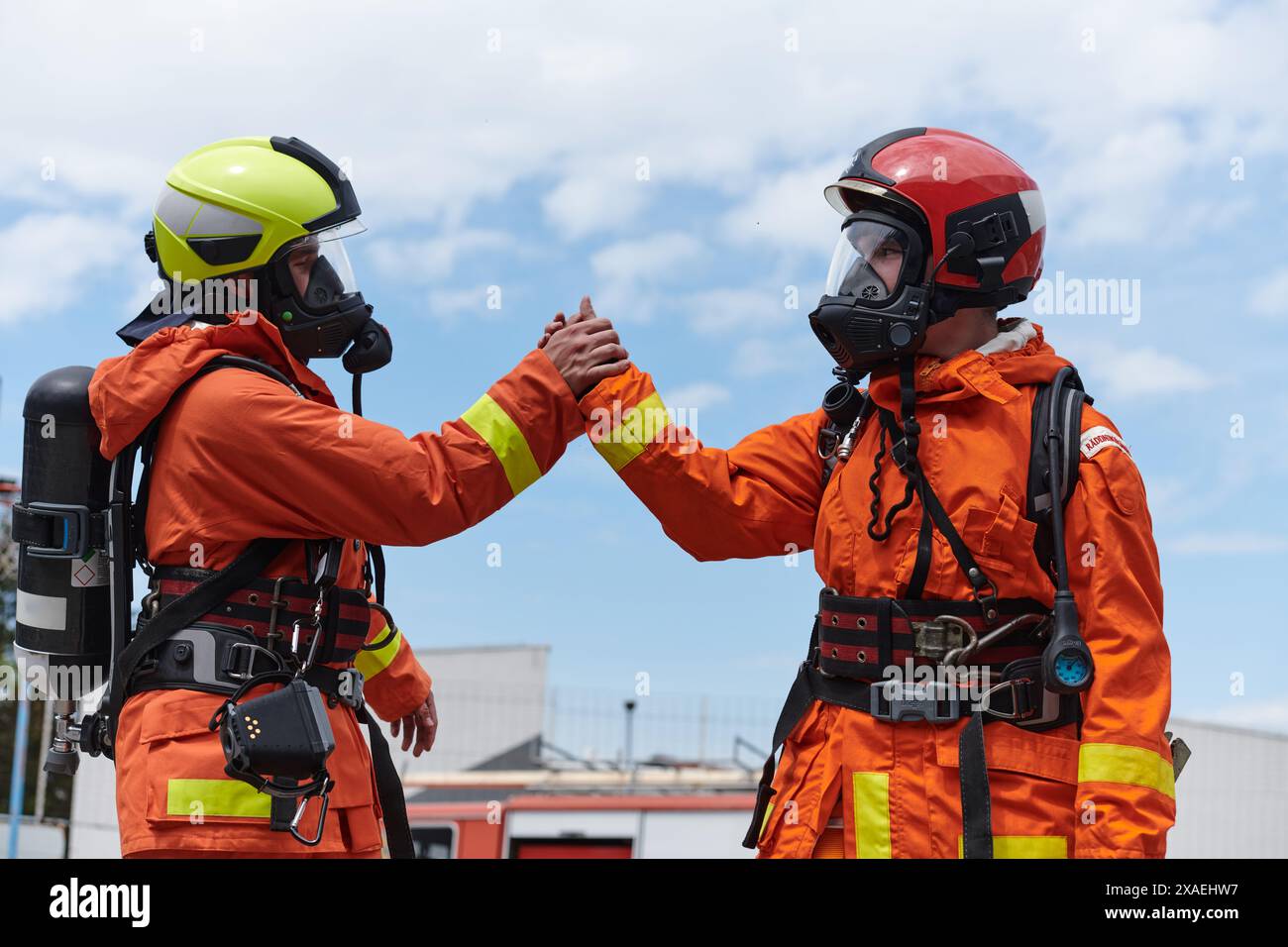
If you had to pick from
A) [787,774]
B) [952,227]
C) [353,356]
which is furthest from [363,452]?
[952,227]

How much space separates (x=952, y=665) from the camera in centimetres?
422

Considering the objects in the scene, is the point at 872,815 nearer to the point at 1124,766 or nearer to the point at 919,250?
the point at 1124,766

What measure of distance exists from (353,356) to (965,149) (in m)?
2.07

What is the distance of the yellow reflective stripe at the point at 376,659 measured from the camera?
5.43 meters

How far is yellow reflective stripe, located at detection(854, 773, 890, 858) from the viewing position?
4.18 meters

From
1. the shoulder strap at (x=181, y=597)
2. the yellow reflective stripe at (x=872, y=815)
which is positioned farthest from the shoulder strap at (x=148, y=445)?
the yellow reflective stripe at (x=872, y=815)

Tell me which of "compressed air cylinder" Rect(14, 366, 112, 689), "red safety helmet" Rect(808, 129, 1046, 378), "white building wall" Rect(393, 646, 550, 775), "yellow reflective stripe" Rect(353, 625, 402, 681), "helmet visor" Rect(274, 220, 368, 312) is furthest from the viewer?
"white building wall" Rect(393, 646, 550, 775)

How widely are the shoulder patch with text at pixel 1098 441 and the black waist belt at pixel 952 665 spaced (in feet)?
1.49

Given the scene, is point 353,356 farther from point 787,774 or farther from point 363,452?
point 787,774

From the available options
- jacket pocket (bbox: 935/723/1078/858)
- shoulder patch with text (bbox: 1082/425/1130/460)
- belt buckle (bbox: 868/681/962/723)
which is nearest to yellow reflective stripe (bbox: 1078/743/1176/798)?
jacket pocket (bbox: 935/723/1078/858)

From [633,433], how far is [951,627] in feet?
3.83

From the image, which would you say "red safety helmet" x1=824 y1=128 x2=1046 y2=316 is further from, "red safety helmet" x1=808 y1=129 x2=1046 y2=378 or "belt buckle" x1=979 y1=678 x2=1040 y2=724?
"belt buckle" x1=979 y1=678 x2=1040 y2=724

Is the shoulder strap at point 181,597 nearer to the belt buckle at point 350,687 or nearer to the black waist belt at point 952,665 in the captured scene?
the belt buckle at point 350,687

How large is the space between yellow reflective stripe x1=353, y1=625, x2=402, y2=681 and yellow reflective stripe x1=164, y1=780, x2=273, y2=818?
1.10m
